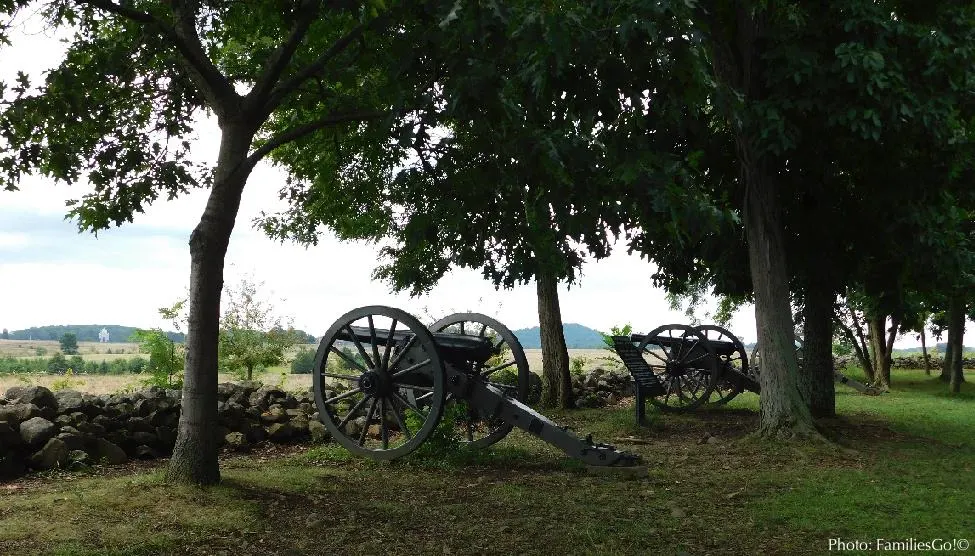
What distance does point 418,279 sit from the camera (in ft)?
44.4

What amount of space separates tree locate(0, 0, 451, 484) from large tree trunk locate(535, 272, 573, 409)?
5.74 m

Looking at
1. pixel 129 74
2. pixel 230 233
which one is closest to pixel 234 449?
pixel 230 233

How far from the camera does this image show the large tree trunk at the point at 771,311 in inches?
431

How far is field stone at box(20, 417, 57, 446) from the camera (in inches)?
329

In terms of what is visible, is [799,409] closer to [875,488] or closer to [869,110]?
[875,488]

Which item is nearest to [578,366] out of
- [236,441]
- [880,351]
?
[880,351]

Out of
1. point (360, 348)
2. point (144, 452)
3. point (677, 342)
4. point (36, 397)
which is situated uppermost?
point (677, 342)

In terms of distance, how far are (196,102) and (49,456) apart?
4281mm

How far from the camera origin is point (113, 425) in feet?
30.9

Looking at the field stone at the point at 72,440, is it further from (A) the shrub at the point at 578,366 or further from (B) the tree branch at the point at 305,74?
(A) the shrub at the point at 578,366

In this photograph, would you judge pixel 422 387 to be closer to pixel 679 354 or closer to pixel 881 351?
pixel 679 354

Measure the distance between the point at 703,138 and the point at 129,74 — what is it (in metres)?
7.99

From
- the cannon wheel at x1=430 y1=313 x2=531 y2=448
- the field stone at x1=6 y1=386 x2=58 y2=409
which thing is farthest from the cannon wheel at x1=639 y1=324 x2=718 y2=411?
the field stone at x1=6 y1=386 x2=58 y2=409

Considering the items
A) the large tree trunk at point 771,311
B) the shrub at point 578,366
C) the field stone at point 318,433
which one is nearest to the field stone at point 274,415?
the field stone at point 318,433
